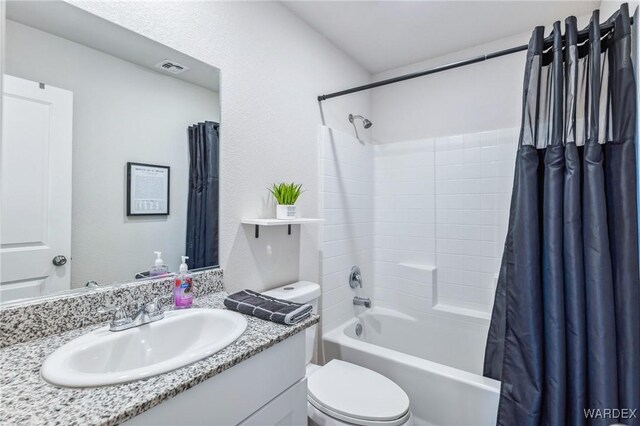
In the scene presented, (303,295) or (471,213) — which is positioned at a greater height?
(471,213)

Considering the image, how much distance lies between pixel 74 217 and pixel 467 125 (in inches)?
96.0

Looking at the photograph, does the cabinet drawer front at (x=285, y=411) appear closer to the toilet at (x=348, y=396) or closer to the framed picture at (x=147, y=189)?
the toilet at (x=348, y=396)

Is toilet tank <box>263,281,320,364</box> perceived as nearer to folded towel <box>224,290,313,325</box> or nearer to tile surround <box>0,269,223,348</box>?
folded towel <box>224,290,313,325</box>

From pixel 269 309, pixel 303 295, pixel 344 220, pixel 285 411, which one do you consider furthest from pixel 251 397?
pixel 344 220

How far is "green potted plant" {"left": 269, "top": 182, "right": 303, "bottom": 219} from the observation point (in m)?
1.63

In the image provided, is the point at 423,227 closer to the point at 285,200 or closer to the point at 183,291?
the point at 285,200

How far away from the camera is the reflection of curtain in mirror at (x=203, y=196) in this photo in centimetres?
134

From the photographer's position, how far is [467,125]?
7.71 ft

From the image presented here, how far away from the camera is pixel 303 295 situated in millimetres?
1660

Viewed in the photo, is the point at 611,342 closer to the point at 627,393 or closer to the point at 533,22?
the point at 627,393

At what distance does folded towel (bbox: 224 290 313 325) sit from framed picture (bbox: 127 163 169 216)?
0.47 m

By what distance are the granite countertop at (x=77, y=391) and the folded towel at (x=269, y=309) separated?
158 millimetres

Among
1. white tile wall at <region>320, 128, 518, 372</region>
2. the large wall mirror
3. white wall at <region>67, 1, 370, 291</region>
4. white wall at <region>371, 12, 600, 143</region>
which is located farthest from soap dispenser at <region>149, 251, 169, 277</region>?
white wall at <region>371, 12, 600, 143</region>

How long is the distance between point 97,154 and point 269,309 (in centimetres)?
81
